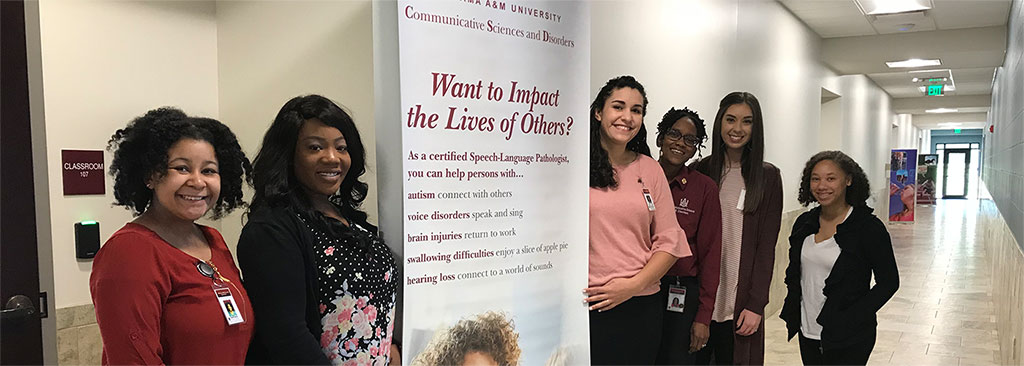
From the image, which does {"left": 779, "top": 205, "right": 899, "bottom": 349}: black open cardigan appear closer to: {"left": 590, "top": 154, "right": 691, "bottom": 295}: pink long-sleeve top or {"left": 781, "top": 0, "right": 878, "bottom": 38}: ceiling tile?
{"left": 590, "top": 154, "right": 691, "bottom": 295}: pink long-sleeve top

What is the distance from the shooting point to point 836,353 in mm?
2613

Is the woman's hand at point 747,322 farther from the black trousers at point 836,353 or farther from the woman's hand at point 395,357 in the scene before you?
the woman's hand at point 395,357

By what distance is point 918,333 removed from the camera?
3037mm

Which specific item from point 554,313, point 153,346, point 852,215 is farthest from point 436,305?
point 852,215

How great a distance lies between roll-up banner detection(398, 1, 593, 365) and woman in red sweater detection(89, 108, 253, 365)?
0.55 metres

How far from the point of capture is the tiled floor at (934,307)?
271 cm

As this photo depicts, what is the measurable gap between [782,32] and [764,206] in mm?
845

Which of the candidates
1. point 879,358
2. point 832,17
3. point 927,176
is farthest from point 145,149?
point 927,176

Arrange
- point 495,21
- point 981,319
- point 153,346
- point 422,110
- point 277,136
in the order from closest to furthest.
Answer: point 153,346 → point 277,136 → point 422,110 → point 495,21 → point 981,319

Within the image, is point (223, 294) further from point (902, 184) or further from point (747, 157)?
point (902, 184)

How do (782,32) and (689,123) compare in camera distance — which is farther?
(782,32)

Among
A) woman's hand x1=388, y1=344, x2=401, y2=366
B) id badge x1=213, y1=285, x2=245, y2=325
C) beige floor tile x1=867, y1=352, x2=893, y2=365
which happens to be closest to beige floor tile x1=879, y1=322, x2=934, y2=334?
beige floor tile x1=867, y1=352, x2=893, y2=365

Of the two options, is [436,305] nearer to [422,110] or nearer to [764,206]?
[422,110]

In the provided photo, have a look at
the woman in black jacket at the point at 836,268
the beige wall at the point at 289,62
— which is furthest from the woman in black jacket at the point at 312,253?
the woman in black jacket at the point at 836,268
